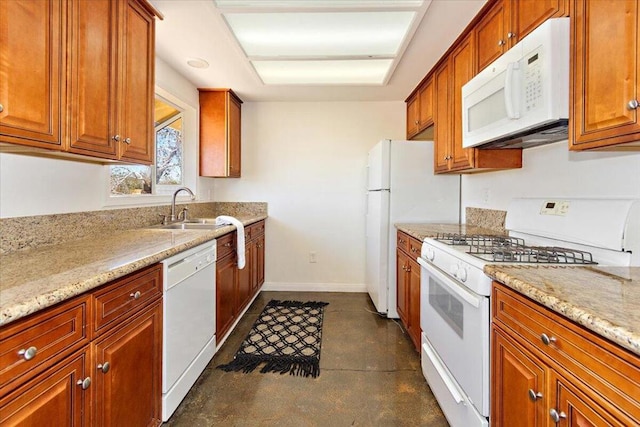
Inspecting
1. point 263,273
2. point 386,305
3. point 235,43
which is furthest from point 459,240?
point 263,273

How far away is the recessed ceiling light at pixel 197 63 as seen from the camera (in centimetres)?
257

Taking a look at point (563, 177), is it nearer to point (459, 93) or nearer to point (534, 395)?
point (459, 93)

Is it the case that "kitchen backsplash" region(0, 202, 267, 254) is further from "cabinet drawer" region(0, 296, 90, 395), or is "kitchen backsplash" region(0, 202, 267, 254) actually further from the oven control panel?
the oven control panel

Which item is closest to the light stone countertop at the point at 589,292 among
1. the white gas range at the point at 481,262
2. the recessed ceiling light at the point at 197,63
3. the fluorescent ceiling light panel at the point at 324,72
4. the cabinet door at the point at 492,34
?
the white gas range at the point at 481,262

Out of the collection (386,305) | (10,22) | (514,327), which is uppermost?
(10,22)

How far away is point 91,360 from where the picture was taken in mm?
1026

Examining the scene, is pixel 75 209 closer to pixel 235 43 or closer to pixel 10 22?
pixel 10 22

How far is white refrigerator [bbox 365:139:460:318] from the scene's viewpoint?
289 centimetres

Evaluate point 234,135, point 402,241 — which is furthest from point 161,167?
point 402,241

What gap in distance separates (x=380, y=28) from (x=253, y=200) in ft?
7.76

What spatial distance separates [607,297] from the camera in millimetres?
847

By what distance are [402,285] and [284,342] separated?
43.3 inches

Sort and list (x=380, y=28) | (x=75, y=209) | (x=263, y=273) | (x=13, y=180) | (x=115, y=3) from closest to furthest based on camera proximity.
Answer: (x=13, y=180)
(x=115, y=3)
(x=75, y=209)
(x=380, y=28)
(x=263, y=273)

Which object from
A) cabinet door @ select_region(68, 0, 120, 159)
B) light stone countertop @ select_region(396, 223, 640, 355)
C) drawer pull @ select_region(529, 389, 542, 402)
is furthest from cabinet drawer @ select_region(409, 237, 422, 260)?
cabinet door @ select_region(68, 0, 120, 159)
